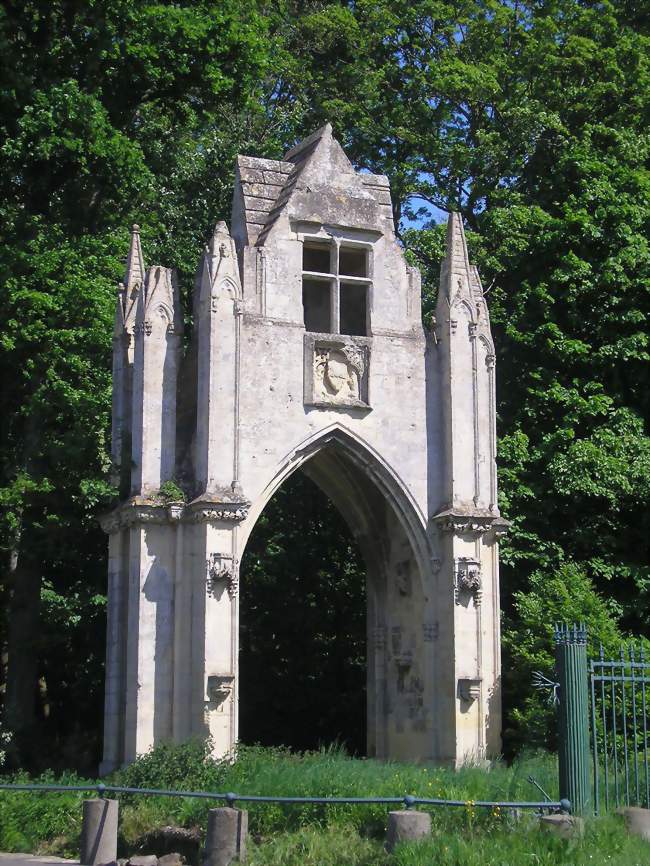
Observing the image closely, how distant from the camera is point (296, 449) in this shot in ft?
71.3

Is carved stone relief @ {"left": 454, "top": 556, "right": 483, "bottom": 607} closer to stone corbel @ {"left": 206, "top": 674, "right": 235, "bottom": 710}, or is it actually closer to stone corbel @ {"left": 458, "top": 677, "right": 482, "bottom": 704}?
stone corbel @ {"left": 458, "top": 677, "right": 482, "bottom": 704}

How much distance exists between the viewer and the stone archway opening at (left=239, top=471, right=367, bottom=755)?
2875 centimetres

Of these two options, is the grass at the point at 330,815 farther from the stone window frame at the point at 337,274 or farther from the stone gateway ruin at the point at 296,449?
the stone window frame at the point at 337,274

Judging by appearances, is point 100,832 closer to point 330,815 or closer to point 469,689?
point 330,815

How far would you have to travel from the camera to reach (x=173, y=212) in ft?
97.2

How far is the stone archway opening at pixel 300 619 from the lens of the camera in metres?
28.8

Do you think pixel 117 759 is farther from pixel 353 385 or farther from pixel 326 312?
pixel 326 312

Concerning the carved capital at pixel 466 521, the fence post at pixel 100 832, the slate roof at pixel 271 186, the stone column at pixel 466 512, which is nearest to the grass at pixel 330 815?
the fence post at pixel 100 832

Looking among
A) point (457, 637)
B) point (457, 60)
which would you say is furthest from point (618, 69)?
point (457, 637)

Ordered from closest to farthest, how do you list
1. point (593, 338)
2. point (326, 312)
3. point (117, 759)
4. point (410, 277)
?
point (117, 759), point (410, 277), point (326, 312), point (593, 338)

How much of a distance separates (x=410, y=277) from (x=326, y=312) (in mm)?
2561

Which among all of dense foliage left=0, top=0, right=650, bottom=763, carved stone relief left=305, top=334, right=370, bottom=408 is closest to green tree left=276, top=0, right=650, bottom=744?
dense foliage left=0, top=0, right=650, bottom=763

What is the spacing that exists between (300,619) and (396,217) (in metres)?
9.87

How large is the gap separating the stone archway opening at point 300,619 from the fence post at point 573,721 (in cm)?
1370
